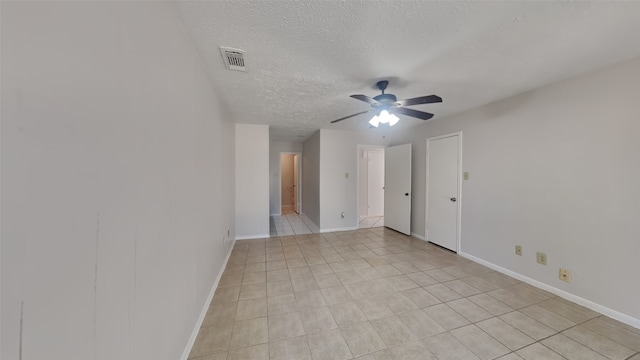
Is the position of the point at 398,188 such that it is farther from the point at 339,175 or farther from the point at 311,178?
the point at 311,178

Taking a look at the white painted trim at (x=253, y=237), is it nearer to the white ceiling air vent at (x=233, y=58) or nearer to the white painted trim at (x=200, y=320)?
the white painted trim at (x=200, y=320)

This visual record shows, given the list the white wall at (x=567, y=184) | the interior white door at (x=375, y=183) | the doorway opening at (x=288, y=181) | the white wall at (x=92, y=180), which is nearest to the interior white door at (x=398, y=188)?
the interior white door at (x=375, y=183)

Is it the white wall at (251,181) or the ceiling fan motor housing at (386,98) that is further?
the white wall at (251,181)

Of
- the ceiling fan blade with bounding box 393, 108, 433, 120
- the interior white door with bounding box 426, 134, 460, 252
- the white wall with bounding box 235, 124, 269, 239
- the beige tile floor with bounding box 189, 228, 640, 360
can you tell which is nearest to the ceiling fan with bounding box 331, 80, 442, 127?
the ceiling fan blade with bounding box 393, 108, 433, 120

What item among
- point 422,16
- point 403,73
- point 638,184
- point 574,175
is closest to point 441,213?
point 574,175

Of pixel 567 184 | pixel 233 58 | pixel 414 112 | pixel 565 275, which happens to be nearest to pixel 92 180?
pixel 233 58

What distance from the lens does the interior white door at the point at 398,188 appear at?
4.44 m

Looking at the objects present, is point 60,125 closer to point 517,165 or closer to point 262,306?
point 262,306

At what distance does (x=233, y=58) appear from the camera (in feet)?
5.96

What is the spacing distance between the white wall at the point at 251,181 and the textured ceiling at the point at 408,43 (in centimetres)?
161

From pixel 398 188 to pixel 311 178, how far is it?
210 cm

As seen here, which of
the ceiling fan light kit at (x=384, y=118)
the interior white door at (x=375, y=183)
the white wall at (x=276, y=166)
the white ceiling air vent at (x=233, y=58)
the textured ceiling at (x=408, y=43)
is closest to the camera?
the textured ceiling at (x=408, y=43)

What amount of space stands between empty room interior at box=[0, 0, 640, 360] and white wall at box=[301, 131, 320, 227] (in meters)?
1.23

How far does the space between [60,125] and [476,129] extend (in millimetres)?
4009
